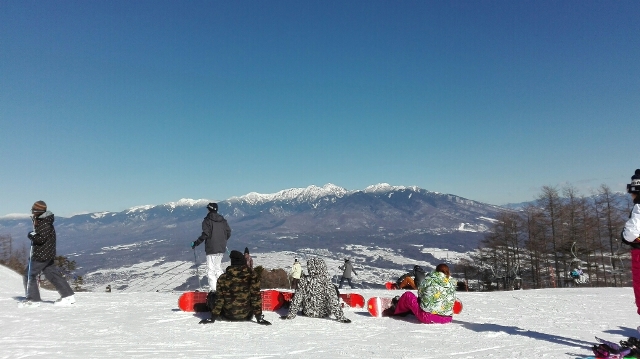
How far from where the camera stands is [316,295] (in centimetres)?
852

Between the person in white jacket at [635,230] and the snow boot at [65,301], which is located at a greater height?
the person in white jacket at [635,230]

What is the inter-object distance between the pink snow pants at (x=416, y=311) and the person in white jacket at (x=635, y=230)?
347 centimetres

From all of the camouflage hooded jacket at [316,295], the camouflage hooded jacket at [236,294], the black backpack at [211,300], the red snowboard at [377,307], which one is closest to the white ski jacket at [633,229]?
the red snowboard at [377,307]

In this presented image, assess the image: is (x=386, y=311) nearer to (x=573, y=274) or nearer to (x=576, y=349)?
(x=576, y=349)

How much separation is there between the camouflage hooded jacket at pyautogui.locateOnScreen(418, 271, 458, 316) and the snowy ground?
0.37 meters

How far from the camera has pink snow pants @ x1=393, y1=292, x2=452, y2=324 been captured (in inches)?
318

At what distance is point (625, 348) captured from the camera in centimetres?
497

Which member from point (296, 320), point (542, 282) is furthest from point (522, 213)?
point (296, 320)

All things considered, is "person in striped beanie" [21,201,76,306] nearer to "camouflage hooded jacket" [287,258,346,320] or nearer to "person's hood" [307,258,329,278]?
"camouflage hooded jacket" [287,258,346,320]

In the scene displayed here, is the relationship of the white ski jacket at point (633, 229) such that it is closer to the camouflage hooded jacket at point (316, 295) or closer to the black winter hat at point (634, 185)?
the black winter hat at point (634, 185)

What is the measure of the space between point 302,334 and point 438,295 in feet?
9.75

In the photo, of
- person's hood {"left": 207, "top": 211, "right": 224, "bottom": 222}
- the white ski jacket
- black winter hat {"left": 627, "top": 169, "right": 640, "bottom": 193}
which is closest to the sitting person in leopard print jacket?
person's hood {"left": 207, "top": 211, "right": 224, "bottom": 222}

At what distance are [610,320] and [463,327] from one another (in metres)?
3.32

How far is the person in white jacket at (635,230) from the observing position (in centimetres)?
512
